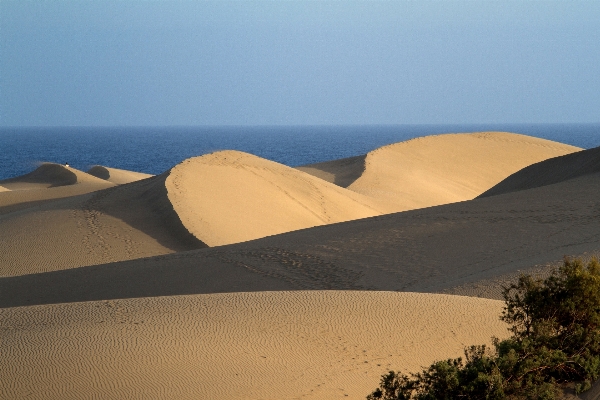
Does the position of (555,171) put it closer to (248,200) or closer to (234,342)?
(248,200)

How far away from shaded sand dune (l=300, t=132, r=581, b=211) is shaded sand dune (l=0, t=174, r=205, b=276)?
493 inches

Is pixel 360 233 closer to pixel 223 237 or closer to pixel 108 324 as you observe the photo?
pixel 223 237

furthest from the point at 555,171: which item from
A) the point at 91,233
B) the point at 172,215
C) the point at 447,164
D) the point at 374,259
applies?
the point at 447,164

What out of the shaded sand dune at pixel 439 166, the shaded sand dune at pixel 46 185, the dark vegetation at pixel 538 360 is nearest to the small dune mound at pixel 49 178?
the shaded sand dune at pixel 46 185

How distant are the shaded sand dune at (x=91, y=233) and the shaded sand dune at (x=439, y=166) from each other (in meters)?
12.5

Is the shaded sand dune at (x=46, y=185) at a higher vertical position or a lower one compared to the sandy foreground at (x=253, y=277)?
lower

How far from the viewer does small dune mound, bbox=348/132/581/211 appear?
32344mm

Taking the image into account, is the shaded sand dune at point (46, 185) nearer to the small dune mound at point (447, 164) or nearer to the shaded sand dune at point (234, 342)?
the small dune mound at point (447, 164)

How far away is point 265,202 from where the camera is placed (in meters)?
22.4

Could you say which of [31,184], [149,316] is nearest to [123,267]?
[149,316]

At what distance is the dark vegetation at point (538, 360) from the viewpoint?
5.21 m

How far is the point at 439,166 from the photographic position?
125ft

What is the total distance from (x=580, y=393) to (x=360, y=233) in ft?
30.7

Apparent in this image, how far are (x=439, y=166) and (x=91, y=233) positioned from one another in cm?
2388
